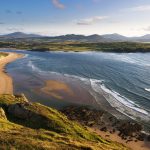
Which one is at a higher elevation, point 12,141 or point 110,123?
point 12,141

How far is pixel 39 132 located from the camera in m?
33.4

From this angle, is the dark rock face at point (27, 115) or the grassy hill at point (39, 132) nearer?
the grassy hill at point (39, 132)

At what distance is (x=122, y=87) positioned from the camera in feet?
250

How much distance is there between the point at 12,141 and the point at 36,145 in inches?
104

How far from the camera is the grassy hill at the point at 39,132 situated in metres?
28.8

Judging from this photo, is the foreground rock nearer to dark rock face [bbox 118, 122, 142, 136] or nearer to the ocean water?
dark rock face [bbox 118, 122, 142, 136]

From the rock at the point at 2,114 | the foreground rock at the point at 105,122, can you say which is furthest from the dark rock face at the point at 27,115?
the foreground rock at the point at 105,122

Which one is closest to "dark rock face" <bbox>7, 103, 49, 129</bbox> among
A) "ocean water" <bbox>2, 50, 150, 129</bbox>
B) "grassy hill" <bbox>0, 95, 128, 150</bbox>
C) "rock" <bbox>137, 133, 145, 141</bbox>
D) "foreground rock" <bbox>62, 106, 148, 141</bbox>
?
"grassy hill" <bbox>0, 95, 128, 150</bbox>

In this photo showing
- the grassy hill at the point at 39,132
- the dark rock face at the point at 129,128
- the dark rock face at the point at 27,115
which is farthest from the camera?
the dark rock face at the point at 129,128

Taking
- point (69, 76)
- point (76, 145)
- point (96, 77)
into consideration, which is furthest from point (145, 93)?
point (76, 145)

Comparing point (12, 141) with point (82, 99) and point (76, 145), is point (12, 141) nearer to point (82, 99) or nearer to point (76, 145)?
point (76, 145)

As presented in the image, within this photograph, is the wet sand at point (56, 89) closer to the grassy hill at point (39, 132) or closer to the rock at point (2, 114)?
the grassy hill at point (39, 132)

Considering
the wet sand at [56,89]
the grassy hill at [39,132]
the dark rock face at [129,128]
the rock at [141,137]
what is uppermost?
the grassy hill at [39,132]

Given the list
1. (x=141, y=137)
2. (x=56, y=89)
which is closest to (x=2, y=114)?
(x=141, y=137)
